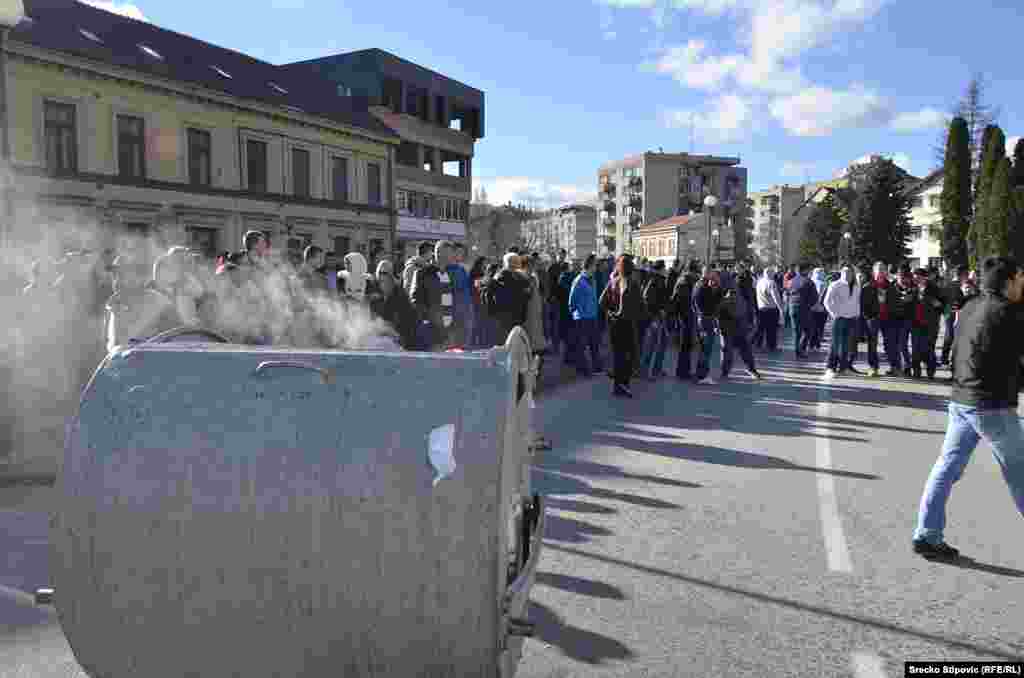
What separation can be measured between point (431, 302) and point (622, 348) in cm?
276

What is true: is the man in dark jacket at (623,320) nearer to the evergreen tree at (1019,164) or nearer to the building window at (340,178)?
the building window at (340,178)

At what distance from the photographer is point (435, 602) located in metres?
2.56

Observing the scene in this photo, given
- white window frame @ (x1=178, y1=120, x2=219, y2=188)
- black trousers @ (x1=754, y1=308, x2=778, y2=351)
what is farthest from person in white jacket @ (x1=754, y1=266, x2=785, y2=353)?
white window frame @ (x1=178, y1=120, x2=219, y2=188)

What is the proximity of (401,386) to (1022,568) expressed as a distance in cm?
389

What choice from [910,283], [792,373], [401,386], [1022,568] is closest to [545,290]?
[792,373]

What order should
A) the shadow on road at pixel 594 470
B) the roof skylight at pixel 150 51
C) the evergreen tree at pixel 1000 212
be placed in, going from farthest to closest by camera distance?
the evergreen tree at pixel 1000 212 < the roof skylight at pixel 150 51 < the shadow on road at pixel 594 470

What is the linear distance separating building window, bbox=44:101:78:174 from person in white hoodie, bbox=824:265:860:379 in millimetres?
23191

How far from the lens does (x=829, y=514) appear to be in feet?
18.6

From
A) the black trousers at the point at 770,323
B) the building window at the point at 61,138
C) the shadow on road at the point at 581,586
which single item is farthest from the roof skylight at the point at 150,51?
the shadow on road at the point at 581,586

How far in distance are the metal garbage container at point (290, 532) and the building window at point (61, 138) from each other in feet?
87.4

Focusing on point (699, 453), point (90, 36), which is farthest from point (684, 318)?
point (90, 36)

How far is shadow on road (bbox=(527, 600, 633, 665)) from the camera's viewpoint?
356 centimetres

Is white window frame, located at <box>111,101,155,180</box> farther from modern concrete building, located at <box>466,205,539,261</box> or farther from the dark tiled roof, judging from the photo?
modern concrete building, located at <box>466,205,539,261</box>

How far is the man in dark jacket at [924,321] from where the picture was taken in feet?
42.4
